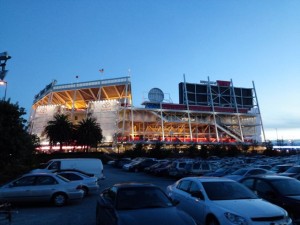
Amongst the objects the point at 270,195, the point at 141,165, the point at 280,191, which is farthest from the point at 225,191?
the point at 141,165

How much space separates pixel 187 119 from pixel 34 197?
77.9 metres

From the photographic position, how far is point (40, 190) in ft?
45.8

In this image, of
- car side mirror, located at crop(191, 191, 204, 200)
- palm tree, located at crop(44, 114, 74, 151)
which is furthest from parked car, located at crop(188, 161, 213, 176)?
palm tree, located at crop(44, 114, 74, 151)

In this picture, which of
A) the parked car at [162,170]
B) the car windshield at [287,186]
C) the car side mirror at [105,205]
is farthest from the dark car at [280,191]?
the parked car at [162,170]

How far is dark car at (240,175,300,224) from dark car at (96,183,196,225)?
3923mm

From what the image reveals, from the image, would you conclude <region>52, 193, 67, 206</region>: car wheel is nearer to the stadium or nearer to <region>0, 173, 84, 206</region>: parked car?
<region>0, 173, 84, 206</region>: parked car

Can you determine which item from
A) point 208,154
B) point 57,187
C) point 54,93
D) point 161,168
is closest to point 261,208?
point 57,187

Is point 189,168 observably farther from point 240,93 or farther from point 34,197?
point 240,93

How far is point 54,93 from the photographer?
304ft

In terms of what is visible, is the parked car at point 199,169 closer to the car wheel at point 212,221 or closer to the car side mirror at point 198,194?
the car side mirror at point 198,194

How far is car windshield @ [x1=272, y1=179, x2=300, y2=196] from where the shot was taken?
9.70 meters

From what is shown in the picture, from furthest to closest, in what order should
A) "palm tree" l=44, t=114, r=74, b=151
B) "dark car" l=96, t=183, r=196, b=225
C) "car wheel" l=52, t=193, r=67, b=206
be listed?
"palm tree" l=44, t=114, r=74, b=151
"car wheel" l=52, t=193, r=67, b=206
"dark car" l=96, t=183, r=196, b=225

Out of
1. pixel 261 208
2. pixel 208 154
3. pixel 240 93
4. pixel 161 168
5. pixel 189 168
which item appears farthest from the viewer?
pixel 240 93

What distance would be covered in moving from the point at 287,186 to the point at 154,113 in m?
74.0
